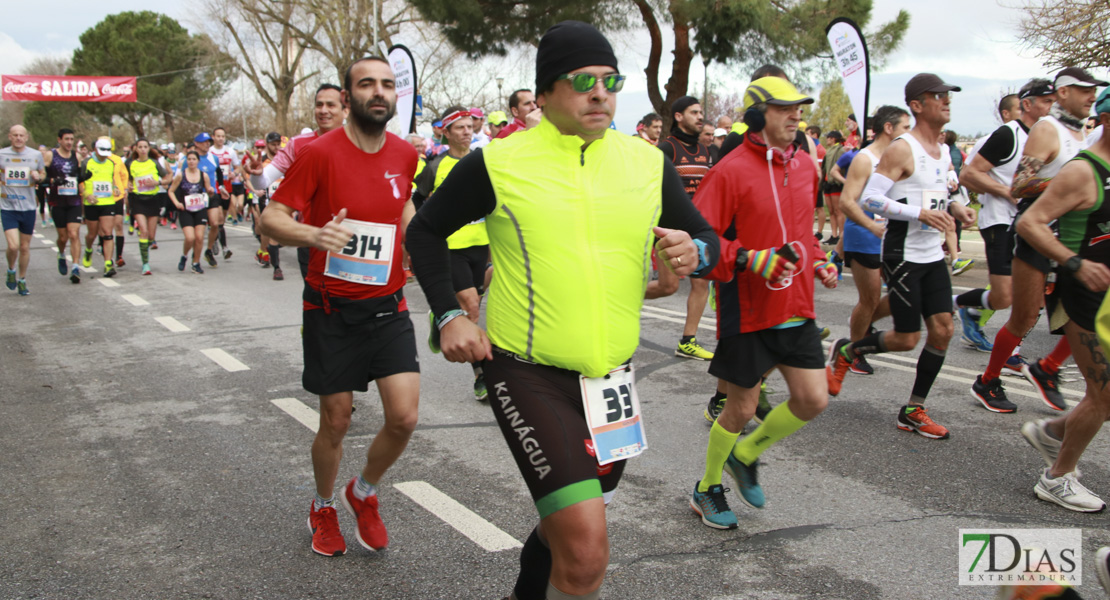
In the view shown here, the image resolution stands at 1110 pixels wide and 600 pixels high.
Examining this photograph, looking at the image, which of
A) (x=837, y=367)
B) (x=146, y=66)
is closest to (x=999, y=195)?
(x=837, y=367)

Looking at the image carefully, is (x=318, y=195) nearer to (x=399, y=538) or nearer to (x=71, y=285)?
A: (x=399, y=538)

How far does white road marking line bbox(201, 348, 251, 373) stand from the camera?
7222mm

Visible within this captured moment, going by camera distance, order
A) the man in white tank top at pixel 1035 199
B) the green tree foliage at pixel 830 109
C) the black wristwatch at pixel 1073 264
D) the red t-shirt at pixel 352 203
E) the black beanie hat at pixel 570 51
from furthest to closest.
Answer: the green tree foliage at pixel 830 109
the man in white tank top at pixel 1035 199
the black wristwatch at pixel 1073 264
the red t-shirt at pixel 352 203
the black beanie hat at pixel 570 51

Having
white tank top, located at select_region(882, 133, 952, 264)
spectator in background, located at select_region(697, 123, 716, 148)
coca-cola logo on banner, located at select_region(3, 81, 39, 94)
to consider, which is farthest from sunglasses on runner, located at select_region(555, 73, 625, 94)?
coca-cola logo on banner, located at select_region(3, 81, 39, 94)

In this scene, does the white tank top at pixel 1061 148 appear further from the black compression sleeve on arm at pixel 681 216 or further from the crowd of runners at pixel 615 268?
the black compression sleeve on arm at pixel 681 216

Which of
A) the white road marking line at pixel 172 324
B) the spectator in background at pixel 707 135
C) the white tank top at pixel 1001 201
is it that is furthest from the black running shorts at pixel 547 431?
the spectator in background at pixel 707 135

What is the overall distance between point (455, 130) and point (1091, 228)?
157 inches

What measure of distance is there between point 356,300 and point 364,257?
7.1 inches

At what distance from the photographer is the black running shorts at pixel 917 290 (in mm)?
5266

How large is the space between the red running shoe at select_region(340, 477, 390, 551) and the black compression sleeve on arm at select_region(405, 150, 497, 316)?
55.8 inches

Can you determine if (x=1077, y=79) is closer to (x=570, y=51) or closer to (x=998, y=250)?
(x=998, y=250)

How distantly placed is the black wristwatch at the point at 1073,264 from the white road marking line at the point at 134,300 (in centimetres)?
974

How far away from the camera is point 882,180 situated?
17.7 ft

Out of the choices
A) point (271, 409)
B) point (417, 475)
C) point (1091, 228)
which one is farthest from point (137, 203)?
point (1091, 228)
